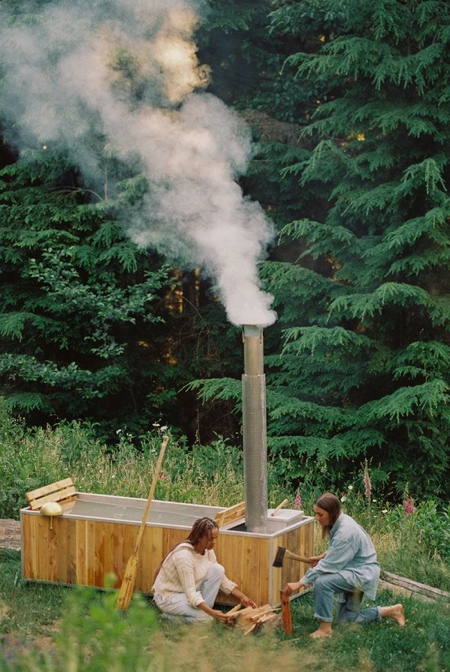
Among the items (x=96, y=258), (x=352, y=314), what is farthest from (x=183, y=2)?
(x=352, y=314)

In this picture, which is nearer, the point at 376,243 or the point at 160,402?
the point at 376,243

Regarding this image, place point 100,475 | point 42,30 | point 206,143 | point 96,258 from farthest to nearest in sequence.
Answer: point 96,258, point 42,30, point 206,143, point 100,475

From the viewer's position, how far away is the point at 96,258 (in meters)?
11.9

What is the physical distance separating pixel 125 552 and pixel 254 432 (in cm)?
126

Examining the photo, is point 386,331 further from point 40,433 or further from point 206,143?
point 40,433

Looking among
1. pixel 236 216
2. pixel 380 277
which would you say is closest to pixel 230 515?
pixel 236 216

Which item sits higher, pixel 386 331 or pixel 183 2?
pixel 183 2

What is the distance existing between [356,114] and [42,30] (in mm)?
3986

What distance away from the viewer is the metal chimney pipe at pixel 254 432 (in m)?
6.11

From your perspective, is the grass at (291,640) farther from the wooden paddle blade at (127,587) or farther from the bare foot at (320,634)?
the wooden paddle blade at (127,587)

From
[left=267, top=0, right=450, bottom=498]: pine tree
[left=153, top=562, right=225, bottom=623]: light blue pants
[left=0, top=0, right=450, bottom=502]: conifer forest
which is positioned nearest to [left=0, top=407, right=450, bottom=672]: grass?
[left=153, top=562, right=225, bottom=623]: light blue pants

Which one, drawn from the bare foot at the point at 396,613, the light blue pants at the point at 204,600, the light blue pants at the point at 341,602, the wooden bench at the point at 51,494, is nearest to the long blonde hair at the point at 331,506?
the light blue pants at the point at 341,602

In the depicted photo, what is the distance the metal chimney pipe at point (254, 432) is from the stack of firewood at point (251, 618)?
607 millimetres

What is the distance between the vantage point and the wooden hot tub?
19.5ft
